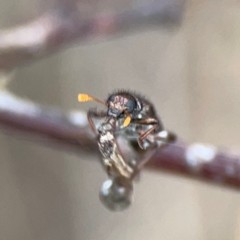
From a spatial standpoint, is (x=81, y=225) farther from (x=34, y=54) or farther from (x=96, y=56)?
(x=34, y=54)

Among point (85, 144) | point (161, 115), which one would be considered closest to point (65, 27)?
point (85, 144)

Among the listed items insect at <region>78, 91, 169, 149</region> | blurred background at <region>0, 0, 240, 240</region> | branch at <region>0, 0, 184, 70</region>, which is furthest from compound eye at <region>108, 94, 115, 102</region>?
blurred background at <region>0, 0, 240, 240</region>

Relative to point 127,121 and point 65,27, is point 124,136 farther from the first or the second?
point 65,27

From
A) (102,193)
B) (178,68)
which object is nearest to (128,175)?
(102,193)

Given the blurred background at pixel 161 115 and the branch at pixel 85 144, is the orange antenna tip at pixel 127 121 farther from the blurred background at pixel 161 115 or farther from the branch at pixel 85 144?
the blurred background at pixel 161 115

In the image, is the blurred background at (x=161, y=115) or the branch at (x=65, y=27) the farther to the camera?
the blurred background at (x=161, y=115)

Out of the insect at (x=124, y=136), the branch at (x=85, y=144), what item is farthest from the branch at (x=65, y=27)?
the insect at (x=124, y=136)
